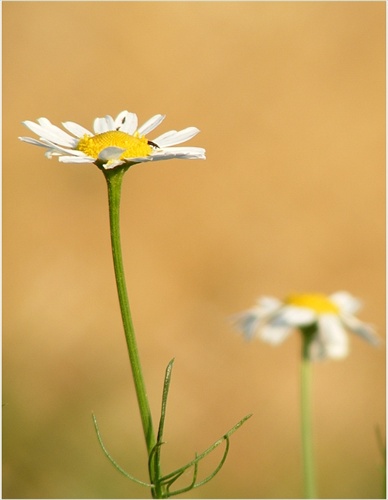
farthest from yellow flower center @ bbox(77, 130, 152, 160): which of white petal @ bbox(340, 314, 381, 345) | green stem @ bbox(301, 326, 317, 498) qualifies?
white petal @ bbox(340, 314, 381, 345)

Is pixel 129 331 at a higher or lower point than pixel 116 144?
lower

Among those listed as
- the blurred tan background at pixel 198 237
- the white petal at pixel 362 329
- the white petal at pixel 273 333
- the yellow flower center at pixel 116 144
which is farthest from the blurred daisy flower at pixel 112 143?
the blurred tan background at pixel 198 237

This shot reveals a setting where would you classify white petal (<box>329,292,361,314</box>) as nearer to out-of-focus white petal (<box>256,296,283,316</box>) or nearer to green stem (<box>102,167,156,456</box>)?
out-of-focus white petal (<box>256,296,283,316</box>)

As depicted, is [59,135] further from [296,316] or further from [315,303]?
[315,303]

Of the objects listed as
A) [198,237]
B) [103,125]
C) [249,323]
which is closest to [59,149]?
[103,125]

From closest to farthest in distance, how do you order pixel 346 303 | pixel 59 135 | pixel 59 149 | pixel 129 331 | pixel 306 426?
pixel 129 331 < pixel 59 149 < pixel 59 135 < pixel 306 426 < pixel 346 303

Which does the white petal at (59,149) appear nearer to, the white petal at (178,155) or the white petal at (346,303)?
the white petal at (178,155)
